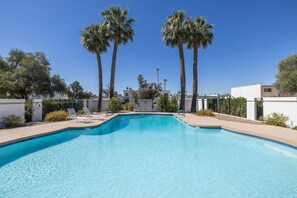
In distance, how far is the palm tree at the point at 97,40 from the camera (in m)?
20.5

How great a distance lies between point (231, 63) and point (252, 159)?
82.7 feet

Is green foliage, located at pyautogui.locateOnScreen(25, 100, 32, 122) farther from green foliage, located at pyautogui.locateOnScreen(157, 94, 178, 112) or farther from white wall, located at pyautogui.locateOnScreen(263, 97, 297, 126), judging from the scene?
white wall, located at pyautogui.locateOnScreen(263, 97, 297, 126)

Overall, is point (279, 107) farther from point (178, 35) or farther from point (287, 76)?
point (287, 76)

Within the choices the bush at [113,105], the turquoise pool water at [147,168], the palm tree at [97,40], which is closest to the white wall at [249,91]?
the bush at [113,105]

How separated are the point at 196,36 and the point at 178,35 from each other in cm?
214

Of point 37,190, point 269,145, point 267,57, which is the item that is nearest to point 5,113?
point 37,190

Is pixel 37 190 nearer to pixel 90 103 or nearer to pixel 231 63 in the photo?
pixel 90 103

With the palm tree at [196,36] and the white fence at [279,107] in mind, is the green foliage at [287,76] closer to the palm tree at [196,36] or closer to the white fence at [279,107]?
the palm tree at [196,36]

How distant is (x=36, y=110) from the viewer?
12562mm

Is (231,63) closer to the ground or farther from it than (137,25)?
closer to the ground

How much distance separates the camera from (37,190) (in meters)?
3.73

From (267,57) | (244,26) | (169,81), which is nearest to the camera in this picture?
(244,26)

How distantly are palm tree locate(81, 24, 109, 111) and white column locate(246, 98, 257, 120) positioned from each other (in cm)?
1622

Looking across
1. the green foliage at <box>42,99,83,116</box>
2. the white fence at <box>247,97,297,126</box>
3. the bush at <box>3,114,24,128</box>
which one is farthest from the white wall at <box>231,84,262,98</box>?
the bush at <box>3,114,24,128</box>
